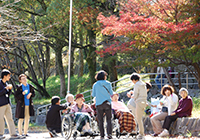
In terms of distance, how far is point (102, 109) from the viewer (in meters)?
7.29

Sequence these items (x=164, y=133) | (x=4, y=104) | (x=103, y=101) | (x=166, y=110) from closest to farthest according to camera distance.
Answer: (x=103, y=101), (x=4, y=104), (x=164, y=133), (x=166, y=110)

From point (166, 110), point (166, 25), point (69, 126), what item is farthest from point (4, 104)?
point (166, 25)

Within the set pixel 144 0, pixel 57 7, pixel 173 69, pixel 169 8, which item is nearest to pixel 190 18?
pixel 169 8

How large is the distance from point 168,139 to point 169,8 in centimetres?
470

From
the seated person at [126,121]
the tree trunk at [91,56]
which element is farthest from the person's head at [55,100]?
the tree trunk at [91,56]

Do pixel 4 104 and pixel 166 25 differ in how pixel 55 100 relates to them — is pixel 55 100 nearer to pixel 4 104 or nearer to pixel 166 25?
pixel 4 104

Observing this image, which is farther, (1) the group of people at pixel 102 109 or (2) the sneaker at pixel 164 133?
(2) the sneaker at pixel 164 133

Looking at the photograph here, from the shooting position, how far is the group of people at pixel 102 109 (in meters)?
7.30

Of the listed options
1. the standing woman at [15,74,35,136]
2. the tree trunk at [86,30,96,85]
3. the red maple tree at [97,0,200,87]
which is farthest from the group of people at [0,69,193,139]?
the tree trunk at [86,30,96,85]

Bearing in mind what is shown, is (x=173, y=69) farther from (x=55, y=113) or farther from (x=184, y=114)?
(x=55, y=113)

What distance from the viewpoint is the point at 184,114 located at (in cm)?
852

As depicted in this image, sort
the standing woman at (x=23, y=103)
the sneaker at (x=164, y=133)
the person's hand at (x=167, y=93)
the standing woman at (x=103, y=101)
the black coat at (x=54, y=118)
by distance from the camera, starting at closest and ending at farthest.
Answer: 1. the standing woman at (x=103, y=101)
2. the black coat at (x=54, y=118)
3. the sneaker at (x=164, y=133)
4. the standing woman at (x=23, y=103)
5. the person's hand at (x=167, y=93)

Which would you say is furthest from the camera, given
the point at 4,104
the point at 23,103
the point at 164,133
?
the point at 23,103

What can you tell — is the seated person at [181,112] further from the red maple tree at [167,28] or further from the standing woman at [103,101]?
the standing woman at [103,101]
